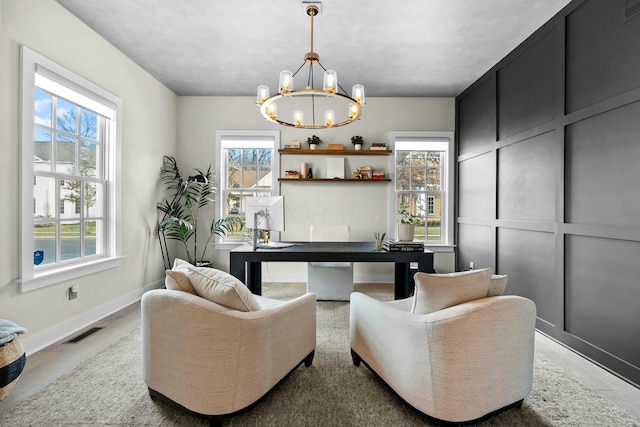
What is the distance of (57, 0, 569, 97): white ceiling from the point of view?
2.64m

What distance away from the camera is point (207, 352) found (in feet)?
4.94

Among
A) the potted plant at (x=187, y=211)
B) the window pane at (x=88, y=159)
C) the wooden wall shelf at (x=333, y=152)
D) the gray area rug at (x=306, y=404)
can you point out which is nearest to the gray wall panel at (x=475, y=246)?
the wooden wall shelf at (x=333, y=152)

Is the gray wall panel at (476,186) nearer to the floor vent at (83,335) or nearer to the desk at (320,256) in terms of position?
the desk at (320,256)

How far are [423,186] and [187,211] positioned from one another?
355cm

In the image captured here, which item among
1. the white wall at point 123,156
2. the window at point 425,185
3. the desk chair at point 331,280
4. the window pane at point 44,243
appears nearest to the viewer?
the white wall at point 123,156

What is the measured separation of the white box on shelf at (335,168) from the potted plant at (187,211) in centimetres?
150

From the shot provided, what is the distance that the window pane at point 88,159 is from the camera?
121 inches

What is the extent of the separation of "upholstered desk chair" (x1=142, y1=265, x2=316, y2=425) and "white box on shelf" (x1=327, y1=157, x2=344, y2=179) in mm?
3181

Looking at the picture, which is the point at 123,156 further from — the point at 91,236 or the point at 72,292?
the point at 72,292

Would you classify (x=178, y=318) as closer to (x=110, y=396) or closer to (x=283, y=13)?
(x=110, y=396)

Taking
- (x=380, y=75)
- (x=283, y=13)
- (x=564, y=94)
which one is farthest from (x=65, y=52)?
(x=564, y=94)

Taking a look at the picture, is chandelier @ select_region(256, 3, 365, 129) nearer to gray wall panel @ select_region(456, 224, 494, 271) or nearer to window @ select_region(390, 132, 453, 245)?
window @ select_region(390, 132, 453, 245)

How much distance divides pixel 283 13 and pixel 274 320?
8.14ft

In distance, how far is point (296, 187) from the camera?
15.7ft
